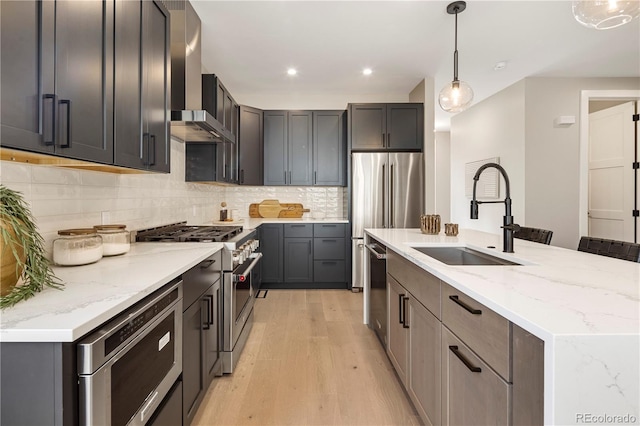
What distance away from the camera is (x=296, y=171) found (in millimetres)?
4559

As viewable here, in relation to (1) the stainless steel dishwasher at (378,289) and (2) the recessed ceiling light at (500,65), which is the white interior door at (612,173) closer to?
(2) the recessed ceiling light at (500,65)

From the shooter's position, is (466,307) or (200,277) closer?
(466,307)

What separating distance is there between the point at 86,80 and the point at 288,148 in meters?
3.38

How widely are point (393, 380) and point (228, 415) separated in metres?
1.05

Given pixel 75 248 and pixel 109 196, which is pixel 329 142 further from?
pixel 75 248

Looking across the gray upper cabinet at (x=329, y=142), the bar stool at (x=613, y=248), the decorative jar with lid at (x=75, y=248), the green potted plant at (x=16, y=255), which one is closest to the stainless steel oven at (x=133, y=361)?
the green potted plant at (x=16, y=255)

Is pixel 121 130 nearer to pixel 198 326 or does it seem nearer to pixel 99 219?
pixel 99 219

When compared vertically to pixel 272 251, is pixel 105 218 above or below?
above

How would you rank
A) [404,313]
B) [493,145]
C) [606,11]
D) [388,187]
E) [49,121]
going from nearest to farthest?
[49,121] < [606,11] < [404,313] < [388,187] < [493,145]

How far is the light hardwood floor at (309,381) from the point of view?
5.87 feet

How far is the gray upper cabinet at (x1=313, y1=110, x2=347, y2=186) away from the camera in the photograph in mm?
4531

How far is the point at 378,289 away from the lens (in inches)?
101

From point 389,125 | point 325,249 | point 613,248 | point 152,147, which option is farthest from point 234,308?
point 389,125

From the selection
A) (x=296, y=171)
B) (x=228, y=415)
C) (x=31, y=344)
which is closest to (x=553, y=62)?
(x=296, y=171)
